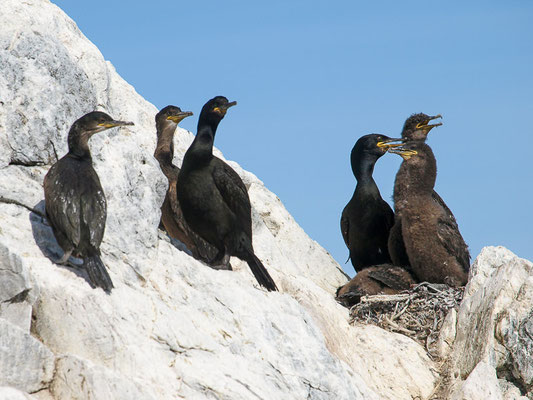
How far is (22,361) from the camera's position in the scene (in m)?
5.28

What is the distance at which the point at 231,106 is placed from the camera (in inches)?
367

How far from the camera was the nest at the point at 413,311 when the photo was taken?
9773 millimetres

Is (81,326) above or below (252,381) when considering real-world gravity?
below

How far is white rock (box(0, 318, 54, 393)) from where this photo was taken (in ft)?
17.0

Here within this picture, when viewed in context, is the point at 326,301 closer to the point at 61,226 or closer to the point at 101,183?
the point at 101,183

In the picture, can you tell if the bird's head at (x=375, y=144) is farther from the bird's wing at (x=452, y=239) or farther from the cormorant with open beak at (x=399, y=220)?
the bird's wing at (x=452, y=239)

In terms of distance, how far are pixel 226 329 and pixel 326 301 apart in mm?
2759

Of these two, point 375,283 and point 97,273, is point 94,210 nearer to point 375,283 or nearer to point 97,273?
point 97,273

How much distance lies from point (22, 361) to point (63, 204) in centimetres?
142

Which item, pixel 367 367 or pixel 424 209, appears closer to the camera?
pixel 367 367

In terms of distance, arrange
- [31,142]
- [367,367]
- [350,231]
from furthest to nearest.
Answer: [350,231] < [367,367] < [31,142]

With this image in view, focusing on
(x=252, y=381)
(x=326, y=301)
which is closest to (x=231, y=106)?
(x=326, y=301)

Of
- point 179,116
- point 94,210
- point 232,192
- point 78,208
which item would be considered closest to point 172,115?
point 179,116

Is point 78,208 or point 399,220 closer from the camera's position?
point 78,208
